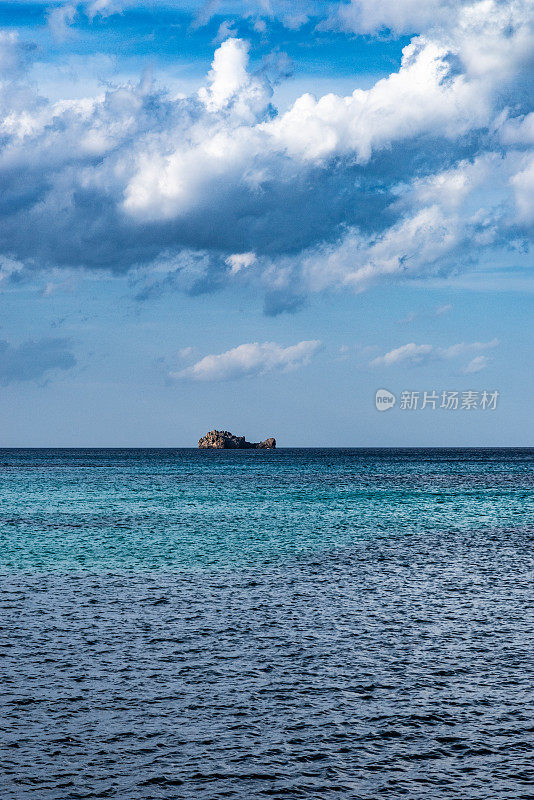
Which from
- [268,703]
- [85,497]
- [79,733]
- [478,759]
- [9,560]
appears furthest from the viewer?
[85,497]

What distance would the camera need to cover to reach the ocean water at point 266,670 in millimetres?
13273

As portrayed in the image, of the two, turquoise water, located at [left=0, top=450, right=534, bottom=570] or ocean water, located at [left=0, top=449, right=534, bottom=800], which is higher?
ocean water, located at [left=0, top=449, right=534, bottom=800]

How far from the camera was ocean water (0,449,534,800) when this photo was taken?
13.3 m

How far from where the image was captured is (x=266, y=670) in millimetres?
19344

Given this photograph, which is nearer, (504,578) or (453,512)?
(504,578)

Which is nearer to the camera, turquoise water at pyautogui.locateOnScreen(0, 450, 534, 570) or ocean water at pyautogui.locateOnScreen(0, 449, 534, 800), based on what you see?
ocean water at pyautogui.locateOnScreen(0, 449, 534, 800)

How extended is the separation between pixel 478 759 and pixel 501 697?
12.2 feet

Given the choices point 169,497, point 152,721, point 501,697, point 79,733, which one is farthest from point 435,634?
point 169,497

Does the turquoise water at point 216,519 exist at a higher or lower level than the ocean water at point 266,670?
lower

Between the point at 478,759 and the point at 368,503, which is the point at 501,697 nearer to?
the point at 478,759

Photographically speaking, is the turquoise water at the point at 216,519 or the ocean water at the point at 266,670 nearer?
the ocean water at the point at 266,670

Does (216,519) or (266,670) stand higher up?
(266,670)

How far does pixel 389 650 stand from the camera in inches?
834

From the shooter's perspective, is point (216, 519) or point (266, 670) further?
point (216, 519)
